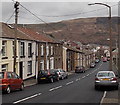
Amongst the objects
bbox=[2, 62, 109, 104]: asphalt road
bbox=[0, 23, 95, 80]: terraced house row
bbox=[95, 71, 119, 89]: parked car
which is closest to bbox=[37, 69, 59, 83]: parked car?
bbox=[0, 23, 95, 80]: terraced house row

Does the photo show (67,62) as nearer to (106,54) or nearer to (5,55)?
(5,55)

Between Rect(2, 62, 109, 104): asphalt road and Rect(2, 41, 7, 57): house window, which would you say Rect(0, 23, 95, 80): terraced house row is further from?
Rect(2, 62, 109, 104): asphalt road

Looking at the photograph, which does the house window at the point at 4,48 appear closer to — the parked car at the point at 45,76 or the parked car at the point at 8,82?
the parked car at the point at 45,76

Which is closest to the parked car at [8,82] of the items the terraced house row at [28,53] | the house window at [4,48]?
the terraced house row at [28,53]

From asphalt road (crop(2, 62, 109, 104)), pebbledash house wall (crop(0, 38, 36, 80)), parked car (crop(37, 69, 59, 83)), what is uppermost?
pebbledash house wall (crop(0, 38, 36, 80))

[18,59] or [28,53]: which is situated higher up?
[28,53]

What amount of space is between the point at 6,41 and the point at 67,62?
110 feet

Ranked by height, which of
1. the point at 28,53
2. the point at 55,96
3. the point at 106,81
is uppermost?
the point at 28,53

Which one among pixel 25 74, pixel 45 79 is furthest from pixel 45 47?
pixel 45 79

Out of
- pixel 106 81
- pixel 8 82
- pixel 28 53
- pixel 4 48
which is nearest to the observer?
pixel 8 82

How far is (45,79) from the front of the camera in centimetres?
3044

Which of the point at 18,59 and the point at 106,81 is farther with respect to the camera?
the point at 18,59

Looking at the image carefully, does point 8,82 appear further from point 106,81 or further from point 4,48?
point 4,48

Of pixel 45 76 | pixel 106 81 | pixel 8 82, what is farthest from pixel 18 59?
pixel 106 81
